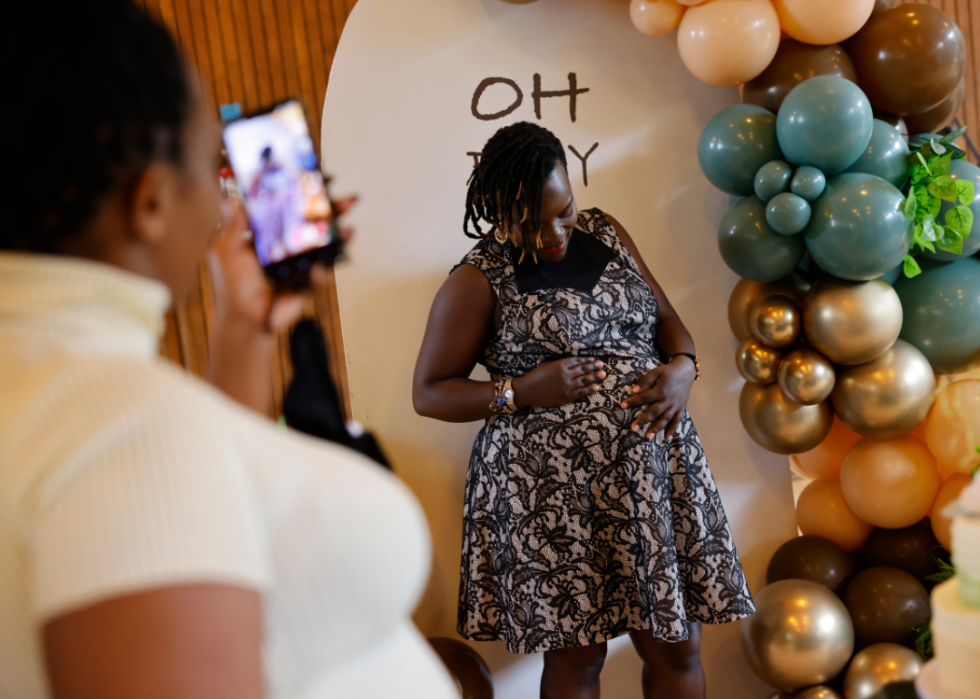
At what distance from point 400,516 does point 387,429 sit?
1677 millimetres

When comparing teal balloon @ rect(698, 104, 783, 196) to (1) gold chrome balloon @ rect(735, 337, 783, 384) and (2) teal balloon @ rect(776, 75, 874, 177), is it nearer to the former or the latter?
(2) teal balloon @ rect(776, 75, 874, 177)

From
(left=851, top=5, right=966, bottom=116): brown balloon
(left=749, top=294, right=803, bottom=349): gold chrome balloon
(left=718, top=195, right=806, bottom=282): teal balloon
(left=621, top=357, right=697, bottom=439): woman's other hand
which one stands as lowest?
(left=621, top=357, right=697, bottom=439): woman's other hand

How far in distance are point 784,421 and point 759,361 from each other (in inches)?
6.5

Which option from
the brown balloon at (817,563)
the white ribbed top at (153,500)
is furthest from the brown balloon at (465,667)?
the white ribbed top at (153,500)

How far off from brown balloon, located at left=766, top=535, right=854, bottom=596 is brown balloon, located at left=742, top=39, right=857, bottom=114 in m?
1.16

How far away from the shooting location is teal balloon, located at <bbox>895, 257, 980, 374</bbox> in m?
1.92

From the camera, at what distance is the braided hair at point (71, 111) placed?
562 mm

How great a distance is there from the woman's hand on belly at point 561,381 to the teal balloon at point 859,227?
58 centimetres

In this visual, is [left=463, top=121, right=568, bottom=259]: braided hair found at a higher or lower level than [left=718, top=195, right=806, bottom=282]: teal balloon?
higher

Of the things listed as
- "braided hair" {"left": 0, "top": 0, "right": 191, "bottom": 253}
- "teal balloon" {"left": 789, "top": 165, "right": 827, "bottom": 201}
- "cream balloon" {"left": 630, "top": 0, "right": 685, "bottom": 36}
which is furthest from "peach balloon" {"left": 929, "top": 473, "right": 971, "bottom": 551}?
"braided hair" {"left": 0, "top": 0, "right": 191, "bottom": 253}

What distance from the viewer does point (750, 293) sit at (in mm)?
2094

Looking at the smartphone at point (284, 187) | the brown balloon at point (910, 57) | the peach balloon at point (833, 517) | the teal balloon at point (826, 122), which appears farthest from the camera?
the peach balloon at point (833, 517)

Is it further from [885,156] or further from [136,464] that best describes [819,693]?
[136,464]

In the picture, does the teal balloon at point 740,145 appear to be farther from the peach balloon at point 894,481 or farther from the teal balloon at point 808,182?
the peach balloon at point 894,481
